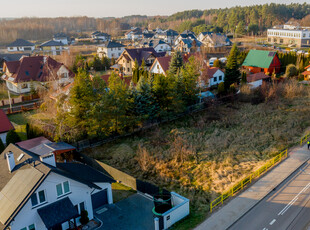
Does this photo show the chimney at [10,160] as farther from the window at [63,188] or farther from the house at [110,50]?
the house at [110,50]

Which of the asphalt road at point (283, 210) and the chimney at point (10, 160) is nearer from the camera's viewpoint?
the asphalt road at point (283, 210)

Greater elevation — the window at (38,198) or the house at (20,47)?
the house at (20,47)

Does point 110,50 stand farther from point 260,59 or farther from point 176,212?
point 176,212

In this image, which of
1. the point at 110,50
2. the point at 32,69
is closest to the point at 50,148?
the point at 32,69

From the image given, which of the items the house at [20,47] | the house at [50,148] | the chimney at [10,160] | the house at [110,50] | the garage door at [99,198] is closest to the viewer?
the chimney at [10,160]

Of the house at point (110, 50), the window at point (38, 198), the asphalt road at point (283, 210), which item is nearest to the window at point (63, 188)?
the window at point (38, 198)

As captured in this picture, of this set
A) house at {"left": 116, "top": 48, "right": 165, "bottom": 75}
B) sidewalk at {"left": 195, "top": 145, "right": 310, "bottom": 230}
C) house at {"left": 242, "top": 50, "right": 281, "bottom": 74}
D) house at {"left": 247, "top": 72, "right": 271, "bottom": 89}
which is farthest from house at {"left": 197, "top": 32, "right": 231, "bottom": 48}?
sidewalk at {"left": 195, "top": 145, "right": 310, "bottom": 230}
